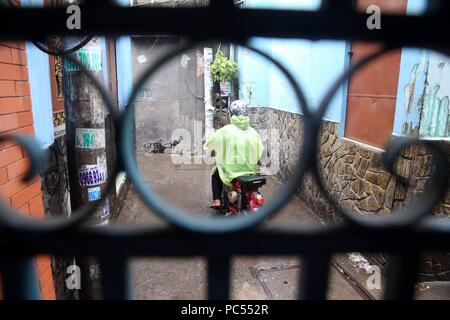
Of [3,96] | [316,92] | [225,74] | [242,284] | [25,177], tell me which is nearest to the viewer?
[25,177]

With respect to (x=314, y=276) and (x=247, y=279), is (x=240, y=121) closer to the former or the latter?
(x=247, y=279)

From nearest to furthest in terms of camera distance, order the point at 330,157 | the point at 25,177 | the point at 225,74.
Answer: the point at 25,177
the point at 330,157
the point at 225,74

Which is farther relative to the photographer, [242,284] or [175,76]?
[175,76]

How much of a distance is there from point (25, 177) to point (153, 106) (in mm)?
9581

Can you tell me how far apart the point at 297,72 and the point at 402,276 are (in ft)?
7.14

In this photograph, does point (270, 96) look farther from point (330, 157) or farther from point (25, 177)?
point (25, 177)

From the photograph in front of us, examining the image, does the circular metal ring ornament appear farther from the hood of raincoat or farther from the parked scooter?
the hood of raincoat

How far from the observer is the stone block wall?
3.04 metres

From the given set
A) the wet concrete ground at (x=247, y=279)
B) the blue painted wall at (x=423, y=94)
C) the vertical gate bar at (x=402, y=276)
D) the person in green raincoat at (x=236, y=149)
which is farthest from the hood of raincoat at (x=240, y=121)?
the vertical gate bar at (x=402, y=276)

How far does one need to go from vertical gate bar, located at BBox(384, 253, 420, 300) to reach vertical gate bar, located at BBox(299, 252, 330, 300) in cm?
13

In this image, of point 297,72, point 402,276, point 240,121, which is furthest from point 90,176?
point 240,121

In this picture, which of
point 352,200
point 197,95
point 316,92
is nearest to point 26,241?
point 352,200

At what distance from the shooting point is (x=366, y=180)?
12.5ft

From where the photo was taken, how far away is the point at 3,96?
1655mm
